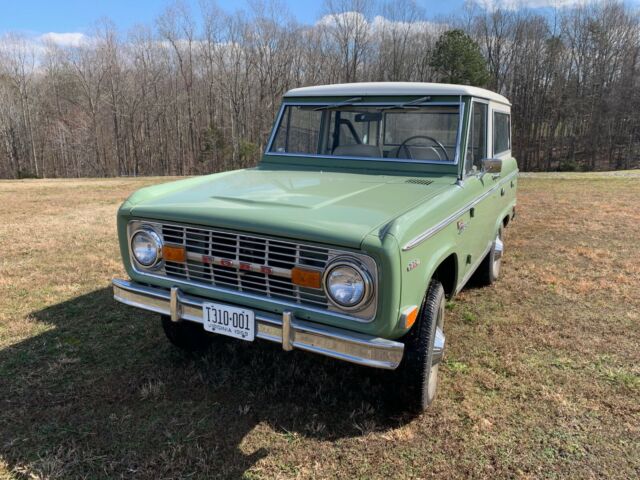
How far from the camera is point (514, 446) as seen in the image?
8.59 feet

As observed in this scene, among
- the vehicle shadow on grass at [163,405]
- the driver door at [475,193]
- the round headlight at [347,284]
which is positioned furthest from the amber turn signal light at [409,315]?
the driver door at [475,193]

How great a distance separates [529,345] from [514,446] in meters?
1.37

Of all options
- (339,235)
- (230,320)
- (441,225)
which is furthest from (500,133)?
(230,320)

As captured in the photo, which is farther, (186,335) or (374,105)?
(374,105)

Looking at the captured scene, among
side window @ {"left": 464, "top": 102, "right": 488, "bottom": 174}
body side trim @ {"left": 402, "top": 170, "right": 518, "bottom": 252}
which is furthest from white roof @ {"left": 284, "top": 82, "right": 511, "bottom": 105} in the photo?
body side trim @ {"left": 402, "top": 170, "right": 518, "bottom": 252}

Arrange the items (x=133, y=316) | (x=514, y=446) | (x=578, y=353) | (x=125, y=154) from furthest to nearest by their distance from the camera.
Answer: (x=125, y=154)
(x=133, y=316)
(x=578, y=353)
(x=514, y=446)

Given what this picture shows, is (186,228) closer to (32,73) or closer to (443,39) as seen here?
(443,39)

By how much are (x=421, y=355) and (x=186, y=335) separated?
6.05ft

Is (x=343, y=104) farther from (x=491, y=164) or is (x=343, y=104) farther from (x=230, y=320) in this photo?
(x=230, y=320)

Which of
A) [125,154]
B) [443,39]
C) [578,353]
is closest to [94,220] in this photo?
[578,353]

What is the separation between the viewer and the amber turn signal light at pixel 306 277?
2.32 metres

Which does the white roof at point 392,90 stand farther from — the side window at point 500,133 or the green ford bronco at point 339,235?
the side window at point 500,133

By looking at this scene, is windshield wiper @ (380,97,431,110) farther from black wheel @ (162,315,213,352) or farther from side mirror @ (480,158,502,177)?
black wheel @ (162,315,213,352)

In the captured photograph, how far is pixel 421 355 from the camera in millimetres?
2559
